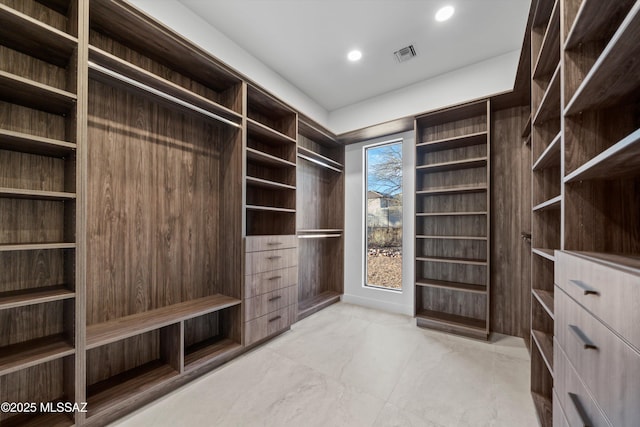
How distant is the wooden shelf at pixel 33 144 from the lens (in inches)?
49.3

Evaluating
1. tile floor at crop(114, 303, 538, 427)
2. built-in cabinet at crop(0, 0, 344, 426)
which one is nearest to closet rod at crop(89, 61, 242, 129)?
built-in cabinet at crop(0, 0, 344, 426)

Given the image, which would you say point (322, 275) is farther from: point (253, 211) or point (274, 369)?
point (274, 369)

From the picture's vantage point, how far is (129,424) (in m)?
1.51

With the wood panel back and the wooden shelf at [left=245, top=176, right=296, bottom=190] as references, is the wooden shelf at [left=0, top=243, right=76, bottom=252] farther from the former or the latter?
the wooden shelf at [left=245, top=176, right=296, bottom=190]

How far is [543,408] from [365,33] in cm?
319

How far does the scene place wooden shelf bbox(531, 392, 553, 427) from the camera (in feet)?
4.78

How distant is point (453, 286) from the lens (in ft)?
9.12

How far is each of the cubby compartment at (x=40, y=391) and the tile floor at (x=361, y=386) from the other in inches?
13.5

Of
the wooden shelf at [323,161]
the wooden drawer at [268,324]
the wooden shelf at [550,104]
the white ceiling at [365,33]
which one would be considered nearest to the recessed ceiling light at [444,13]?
the white ceiling at [365,33]

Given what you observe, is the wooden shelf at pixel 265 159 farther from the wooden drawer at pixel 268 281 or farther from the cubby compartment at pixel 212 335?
the cubby compartment at pixel 212 335

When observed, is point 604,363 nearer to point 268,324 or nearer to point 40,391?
point 268,324

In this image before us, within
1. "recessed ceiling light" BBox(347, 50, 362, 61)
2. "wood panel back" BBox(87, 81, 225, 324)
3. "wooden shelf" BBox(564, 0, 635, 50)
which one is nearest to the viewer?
"wooden shelf" BBox(564, 0, 635, 50)

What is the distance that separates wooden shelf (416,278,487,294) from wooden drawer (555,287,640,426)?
5.69 feet

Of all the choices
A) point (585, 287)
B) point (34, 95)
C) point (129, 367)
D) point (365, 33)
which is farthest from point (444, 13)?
point (129, 367)
